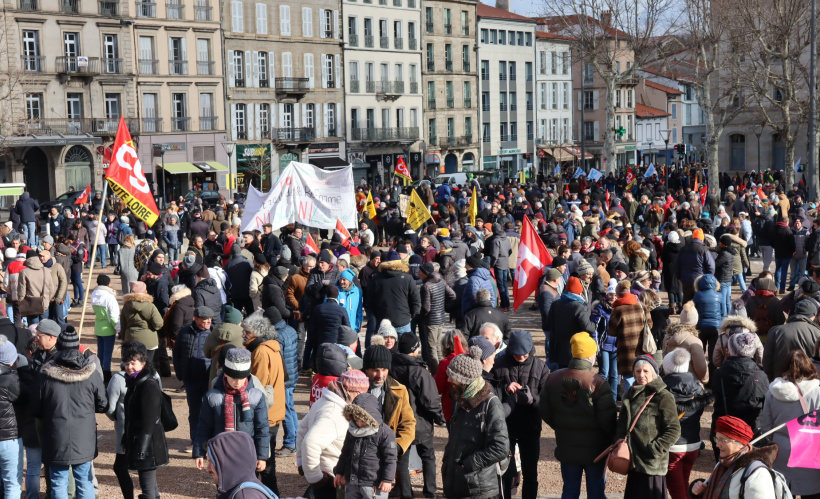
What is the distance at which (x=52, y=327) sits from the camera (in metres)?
8.05

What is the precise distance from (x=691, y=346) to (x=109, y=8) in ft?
146

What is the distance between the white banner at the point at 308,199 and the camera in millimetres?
17062

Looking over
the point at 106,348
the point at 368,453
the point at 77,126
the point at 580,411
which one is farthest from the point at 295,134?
the point at 368,453

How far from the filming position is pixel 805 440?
626cm

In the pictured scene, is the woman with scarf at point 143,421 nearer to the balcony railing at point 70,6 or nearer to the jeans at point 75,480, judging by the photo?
the jeans at point 75,480

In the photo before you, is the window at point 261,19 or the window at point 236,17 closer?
the window at point 236,17

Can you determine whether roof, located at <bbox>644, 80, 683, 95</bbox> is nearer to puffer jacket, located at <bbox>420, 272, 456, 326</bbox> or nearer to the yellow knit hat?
puffer jacket, located at <bbox>420, 272, 456, 326</bbox>

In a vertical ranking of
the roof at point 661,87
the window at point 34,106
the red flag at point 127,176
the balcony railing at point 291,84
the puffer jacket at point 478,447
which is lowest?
the puffer jacket at point 478,447

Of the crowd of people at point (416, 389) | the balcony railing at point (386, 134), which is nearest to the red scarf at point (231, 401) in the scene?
the crowd of people at point (416, 389)

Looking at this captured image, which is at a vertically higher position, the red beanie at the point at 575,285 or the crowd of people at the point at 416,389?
the red beanie at the point at 575,285

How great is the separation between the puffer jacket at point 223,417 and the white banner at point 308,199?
1015 cm

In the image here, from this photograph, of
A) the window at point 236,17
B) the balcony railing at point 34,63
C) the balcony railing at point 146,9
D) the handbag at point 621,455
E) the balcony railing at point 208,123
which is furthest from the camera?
the window at point 236,17

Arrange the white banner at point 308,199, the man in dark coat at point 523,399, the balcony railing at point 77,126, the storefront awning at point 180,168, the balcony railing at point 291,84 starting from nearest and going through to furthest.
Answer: the man in dark coat at point 523,399 → the white banner at point 308,199 → the balcony railing at point 77,126 → the storefront awning at point 180,168 → the balcony railing at point 291,84

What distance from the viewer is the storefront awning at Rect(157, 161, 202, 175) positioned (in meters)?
49.9
